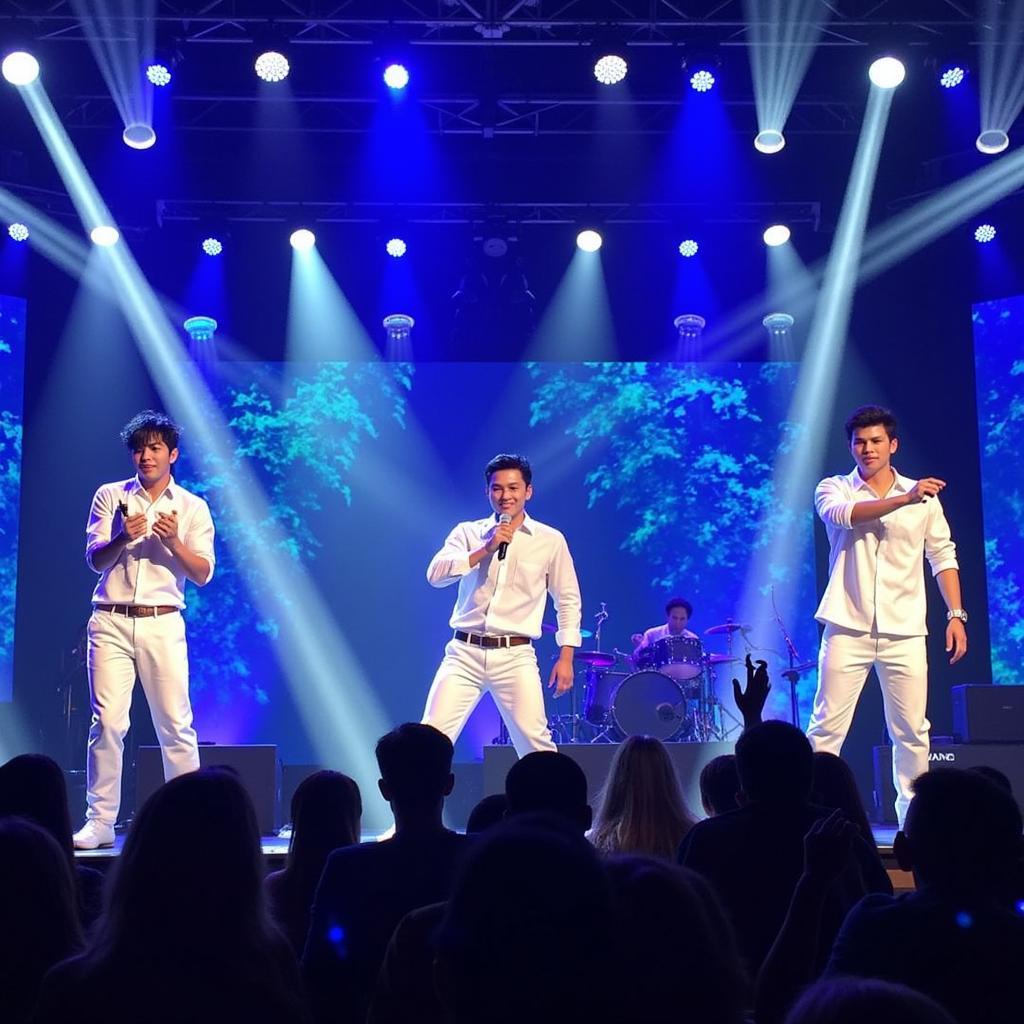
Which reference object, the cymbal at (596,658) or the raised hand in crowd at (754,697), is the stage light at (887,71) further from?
the raised hand in crowd at (754,697)

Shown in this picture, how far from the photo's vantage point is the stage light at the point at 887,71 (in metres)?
8.83

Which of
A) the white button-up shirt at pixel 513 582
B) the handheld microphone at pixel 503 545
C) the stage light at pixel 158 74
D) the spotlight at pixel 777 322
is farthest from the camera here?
the spotlight at pixel 777 322

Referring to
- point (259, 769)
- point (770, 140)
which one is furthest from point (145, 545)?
point (770, 140)

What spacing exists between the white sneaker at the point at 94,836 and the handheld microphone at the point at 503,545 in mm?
2575

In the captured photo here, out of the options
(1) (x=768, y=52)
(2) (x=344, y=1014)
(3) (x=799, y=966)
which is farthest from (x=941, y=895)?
(1) (x=768, y=52)

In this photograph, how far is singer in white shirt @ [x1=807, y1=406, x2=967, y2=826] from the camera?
677 centimetres

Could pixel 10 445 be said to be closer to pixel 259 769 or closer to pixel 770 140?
pixel 259 769

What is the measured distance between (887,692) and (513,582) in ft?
7.36

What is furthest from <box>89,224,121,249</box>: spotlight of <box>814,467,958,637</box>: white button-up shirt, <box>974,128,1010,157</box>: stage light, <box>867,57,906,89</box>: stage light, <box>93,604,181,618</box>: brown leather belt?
<box>974,128,1010,157</box>: stage light

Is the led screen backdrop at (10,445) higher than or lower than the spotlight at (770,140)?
lower

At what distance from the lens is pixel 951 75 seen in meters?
9.05

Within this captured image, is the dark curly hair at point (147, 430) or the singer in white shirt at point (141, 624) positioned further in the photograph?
the dark curly hair at point (147, 430)

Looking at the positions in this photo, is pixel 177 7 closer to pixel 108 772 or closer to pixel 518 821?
pixel 108 772

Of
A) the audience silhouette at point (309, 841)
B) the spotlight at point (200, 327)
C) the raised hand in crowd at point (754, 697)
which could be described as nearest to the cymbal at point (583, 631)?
the spotlight at point (200, 327)
